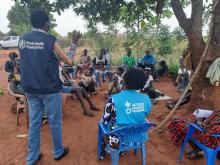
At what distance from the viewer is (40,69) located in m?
3.45

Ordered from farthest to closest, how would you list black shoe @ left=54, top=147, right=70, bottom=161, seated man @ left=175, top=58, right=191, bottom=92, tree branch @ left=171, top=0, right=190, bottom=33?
seated man @ left=175, top=58, right=191, bottom=92 → tree branch @ left=171, top=0, right=190, bottom=33 → black shoe @ left=54, top=147, right=70, bottom=161

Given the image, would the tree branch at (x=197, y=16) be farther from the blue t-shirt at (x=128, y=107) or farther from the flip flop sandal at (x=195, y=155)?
the blue t-shirt at (x=128, y=107)

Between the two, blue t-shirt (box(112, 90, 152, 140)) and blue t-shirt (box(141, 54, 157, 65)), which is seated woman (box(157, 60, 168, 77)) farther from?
blue t-shirt (box(112, 90, 152, 140))

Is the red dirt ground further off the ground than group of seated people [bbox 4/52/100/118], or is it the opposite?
group of seated people [bbox 4/52/100/118]

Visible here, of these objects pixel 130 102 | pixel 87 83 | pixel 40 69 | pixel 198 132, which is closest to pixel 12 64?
pixel 87 83

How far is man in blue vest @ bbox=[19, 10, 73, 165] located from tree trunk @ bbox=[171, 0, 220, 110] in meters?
2.87

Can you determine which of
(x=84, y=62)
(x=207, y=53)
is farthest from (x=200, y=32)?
(x=84, y=62)

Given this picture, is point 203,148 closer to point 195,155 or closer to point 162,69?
point 195,155

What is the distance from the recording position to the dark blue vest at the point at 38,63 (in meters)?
3.40

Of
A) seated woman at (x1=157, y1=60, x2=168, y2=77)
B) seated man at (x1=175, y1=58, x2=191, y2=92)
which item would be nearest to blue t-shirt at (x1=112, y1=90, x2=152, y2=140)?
seated man at (x1=175, y1=58, x2=191, y2=92)

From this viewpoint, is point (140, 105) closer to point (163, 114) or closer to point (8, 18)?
point (163, 114)

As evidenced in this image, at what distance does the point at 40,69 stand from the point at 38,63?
0.25 feet

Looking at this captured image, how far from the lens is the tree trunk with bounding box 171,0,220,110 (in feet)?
17.0

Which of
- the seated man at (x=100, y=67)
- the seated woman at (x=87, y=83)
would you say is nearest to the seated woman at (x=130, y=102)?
the seated woman at (x=87, y=83)
